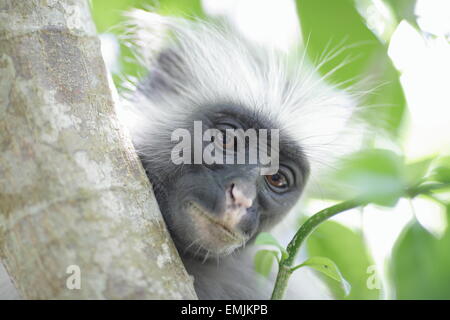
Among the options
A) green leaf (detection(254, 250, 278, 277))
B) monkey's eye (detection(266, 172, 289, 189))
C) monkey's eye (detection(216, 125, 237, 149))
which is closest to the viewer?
green leaf (detection(254, 250, 278, 277))

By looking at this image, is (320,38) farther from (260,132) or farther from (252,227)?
(252,227)

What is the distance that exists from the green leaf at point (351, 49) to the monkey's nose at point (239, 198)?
740 mm

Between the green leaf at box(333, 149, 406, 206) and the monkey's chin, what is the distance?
755 mm

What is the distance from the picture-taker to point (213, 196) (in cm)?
221

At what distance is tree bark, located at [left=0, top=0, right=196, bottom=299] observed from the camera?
54.8 inches

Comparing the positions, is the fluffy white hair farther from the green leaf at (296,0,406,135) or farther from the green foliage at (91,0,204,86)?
the green leaf at (296,0,406,135)

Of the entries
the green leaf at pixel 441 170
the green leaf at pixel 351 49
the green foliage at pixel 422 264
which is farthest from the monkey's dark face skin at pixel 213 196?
the green leaf at pixel 441 170

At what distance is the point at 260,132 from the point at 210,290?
801 millimetres

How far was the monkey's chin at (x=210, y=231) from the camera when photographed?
7.31ft

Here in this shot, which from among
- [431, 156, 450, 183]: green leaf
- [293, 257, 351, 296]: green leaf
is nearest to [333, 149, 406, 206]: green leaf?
Result: [431, 156, 450, 183]: green leaf

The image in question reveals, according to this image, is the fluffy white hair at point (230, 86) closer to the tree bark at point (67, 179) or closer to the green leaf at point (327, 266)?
the tree bark at point (67, 179)

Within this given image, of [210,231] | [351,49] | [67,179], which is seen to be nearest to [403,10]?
[351,49]

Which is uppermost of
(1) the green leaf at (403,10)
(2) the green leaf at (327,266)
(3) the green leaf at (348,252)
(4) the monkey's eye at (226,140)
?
(1) the green leaf at (403,10)

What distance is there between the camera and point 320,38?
7.79 ft
